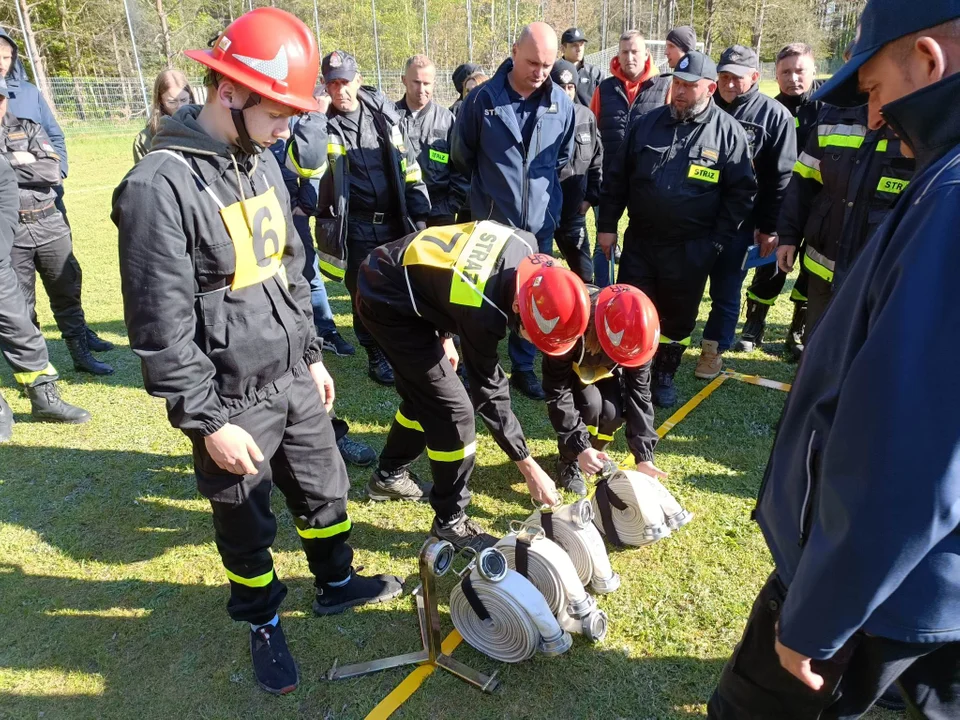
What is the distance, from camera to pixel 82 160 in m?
18.7

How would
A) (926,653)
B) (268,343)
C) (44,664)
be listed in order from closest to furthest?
(926,653) → (268,343) → (44,664)

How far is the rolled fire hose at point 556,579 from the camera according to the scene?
2.79 meters

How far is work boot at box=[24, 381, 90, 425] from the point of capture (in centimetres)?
496

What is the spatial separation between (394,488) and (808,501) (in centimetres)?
287

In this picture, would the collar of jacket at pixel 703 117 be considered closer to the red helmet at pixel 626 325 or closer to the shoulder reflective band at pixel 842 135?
the shoulder reflective band at pixel 842 135

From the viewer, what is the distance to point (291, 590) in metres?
3.38

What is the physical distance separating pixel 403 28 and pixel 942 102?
132ft

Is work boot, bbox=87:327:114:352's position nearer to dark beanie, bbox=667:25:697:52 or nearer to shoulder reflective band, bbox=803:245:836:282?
shoulder reflective band, bbox=803:245:836:282

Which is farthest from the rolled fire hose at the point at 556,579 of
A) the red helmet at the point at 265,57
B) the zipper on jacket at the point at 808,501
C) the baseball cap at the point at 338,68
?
the baseball cap at the point at 338,68

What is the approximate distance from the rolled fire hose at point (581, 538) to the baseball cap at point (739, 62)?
13.2 feet

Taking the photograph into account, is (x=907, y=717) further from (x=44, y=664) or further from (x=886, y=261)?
(x=44, y=664)

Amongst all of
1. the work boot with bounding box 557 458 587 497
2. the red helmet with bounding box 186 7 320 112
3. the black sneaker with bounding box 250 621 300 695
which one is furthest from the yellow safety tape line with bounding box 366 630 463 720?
the red helmet with bounding box 186 7 320 112

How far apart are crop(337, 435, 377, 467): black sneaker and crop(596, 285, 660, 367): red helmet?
218 cm

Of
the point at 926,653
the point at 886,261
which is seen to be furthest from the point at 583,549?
the point at 886,261
